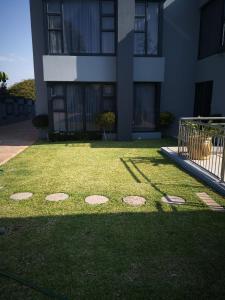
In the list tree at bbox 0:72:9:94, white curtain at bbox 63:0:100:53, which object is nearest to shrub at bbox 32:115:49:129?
white curtain at bbox 63:0:100:53

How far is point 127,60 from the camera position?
439 inches

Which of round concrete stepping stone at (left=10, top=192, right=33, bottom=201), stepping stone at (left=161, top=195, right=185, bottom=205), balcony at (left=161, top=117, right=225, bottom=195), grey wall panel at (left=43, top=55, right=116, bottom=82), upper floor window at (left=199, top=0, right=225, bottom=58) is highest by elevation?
upper floor window at (left=199, top=0, right=225, bottom=58)

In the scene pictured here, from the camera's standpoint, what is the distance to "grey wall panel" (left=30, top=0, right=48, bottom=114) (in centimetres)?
1134

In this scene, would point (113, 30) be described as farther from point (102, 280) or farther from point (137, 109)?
point (102, 280)

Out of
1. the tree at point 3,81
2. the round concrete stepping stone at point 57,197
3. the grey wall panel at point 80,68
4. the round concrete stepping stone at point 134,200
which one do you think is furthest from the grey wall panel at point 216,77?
the tree at point 3,81

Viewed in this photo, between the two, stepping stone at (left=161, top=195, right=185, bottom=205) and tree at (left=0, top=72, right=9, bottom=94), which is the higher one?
tree at (left=0, top=72, right=9, bottom=94)

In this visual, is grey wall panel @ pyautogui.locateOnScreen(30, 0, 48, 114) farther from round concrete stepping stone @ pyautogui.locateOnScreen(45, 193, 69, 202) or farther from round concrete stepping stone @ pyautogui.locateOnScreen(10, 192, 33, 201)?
round concrete stepping stone @ pyautogui.locateOnScreen(45, 193, 69, 202)

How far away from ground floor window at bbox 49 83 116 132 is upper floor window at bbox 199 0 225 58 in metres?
4.69

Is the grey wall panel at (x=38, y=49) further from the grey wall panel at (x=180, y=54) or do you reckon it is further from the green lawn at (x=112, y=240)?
the green lawn at (x=112, y=240)

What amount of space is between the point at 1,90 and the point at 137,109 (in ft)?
51.4

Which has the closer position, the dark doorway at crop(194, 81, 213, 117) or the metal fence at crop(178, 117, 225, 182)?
the metal fence at crop(178, 117, 225, 182)

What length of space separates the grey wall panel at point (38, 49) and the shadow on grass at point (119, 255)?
915cm

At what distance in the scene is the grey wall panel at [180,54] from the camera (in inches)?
480

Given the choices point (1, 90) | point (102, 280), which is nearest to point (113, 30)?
point (102, 280)
